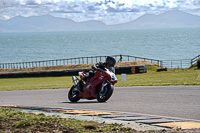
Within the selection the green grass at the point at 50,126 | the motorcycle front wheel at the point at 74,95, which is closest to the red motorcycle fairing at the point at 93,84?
the motorcycle front wheel at the point at 74,95

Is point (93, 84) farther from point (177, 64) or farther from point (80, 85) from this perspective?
point (177, 64)

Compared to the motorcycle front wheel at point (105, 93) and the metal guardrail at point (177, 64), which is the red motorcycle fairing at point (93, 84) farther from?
the metal guardrail at point (177, 64)

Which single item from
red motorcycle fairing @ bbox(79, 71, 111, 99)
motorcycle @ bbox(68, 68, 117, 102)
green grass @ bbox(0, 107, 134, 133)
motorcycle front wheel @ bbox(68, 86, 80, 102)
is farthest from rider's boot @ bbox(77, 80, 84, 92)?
green grass @ bbox(0, 107, 134, 133)

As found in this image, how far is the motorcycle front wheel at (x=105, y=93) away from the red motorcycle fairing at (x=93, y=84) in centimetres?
24

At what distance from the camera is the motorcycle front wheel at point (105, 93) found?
1170cm

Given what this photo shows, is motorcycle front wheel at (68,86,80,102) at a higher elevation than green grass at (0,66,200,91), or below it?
higher

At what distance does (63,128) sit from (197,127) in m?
2.67

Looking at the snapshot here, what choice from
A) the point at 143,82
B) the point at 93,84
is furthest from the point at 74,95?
the point at 143,82

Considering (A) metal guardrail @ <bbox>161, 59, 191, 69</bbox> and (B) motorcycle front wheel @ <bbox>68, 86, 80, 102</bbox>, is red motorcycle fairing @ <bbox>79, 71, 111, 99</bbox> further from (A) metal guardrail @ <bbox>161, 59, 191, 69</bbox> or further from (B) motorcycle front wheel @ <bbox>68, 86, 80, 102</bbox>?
(A) metal guardrail @ <bbox>161, 59, 191, 69</bbox>

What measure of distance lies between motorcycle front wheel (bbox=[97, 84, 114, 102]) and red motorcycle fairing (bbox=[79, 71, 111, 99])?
24 cm

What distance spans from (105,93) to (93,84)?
0.58 metres

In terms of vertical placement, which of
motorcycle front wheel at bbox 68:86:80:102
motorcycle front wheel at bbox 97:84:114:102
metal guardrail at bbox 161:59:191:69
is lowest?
metal guardrail at bbox 161:59:191:69

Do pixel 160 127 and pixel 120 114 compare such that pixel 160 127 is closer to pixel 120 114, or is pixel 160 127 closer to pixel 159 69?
pixel 120 114

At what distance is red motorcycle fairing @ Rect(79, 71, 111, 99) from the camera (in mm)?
11859
